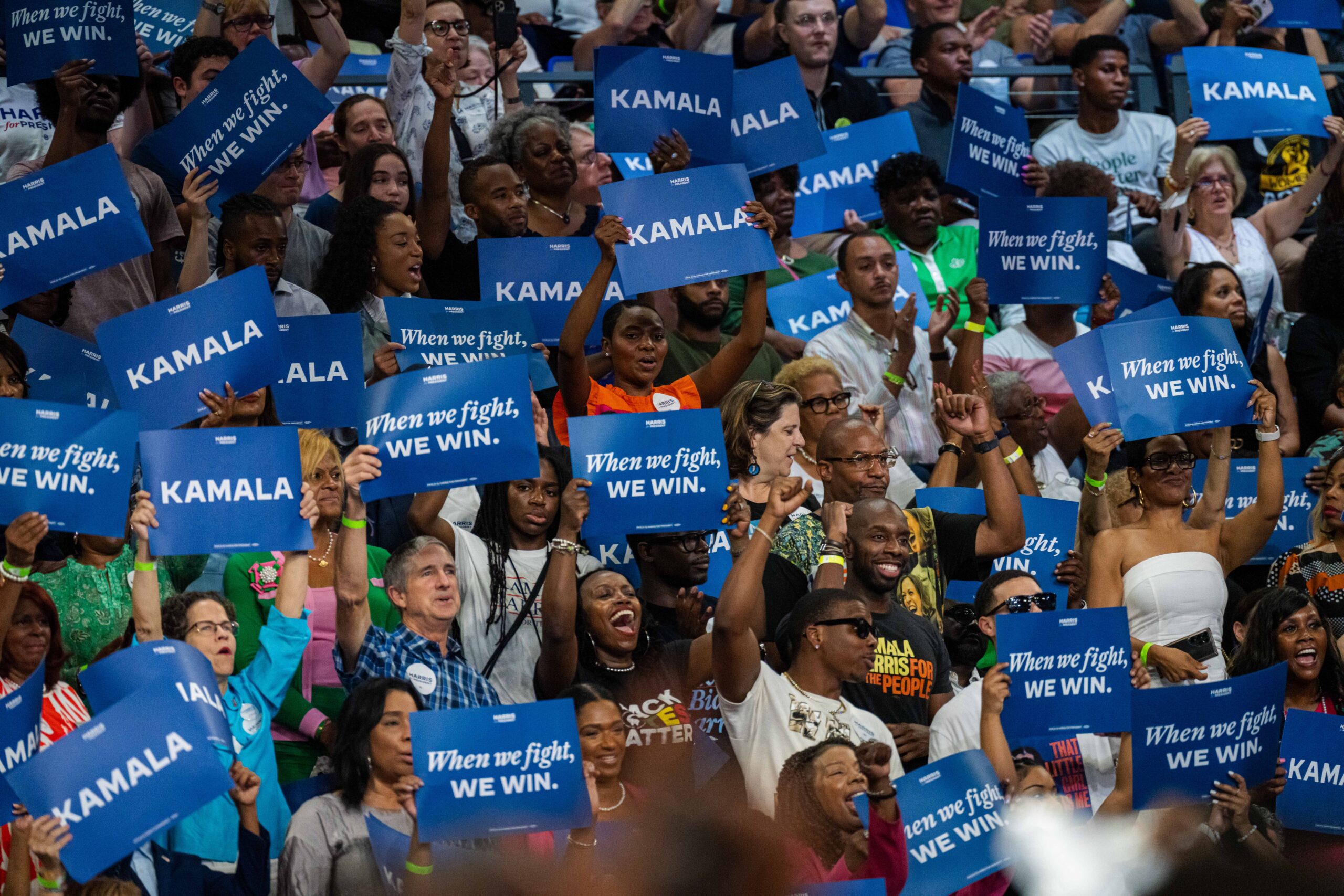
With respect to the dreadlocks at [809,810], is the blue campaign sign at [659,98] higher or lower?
higher

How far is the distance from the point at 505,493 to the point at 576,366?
0.74m

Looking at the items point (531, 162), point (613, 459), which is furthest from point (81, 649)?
point (531, 162)

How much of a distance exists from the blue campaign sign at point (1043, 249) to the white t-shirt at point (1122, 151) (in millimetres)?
1540

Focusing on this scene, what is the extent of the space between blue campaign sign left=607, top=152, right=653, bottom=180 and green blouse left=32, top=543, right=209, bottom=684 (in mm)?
3775

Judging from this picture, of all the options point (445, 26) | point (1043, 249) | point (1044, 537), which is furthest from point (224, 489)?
point (1043, 249)

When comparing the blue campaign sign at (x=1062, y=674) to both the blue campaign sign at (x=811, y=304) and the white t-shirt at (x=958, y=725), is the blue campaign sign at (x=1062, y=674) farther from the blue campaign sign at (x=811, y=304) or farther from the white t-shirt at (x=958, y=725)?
the blue campaign sign at (x=811, y=304)

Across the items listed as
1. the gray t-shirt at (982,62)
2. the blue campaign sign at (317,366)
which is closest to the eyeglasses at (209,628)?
the blue campaign sign at (317,366)

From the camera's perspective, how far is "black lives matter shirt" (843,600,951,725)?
5.47 m

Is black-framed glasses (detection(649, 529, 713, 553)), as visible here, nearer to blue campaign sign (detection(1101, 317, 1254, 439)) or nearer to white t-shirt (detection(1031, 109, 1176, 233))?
blue campaign sign (detection(1101, 317, 1254, 439))

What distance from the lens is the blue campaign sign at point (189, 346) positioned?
5277 mm

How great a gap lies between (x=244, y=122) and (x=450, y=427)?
1917mm

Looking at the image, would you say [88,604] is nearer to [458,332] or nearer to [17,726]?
[17,726]

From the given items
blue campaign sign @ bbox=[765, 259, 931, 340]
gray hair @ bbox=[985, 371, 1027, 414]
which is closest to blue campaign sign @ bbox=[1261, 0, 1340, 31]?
blue campaign sign @ bbox=[765, 259, 931, 340]

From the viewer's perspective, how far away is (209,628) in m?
4.82
